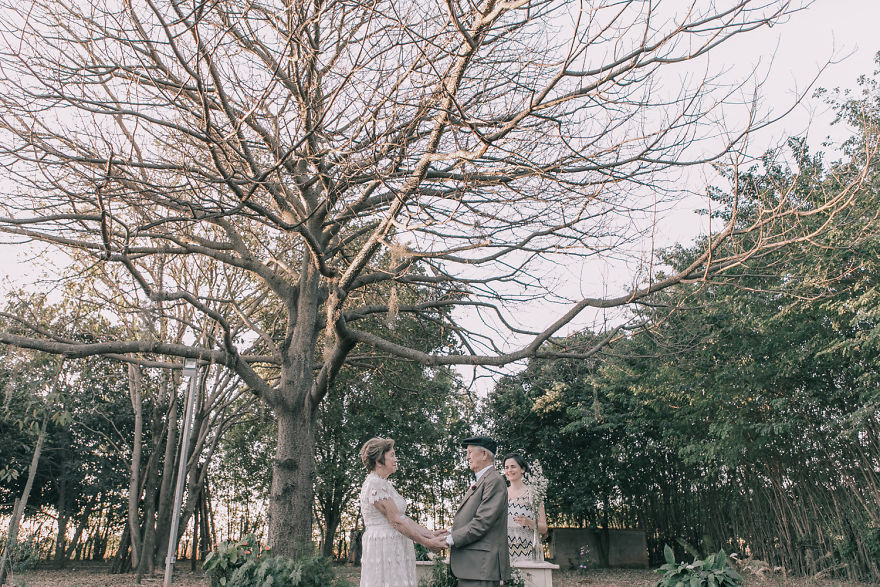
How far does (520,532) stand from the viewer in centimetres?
575

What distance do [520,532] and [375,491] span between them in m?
2.66

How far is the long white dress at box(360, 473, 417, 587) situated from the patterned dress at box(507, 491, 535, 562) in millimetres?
2011

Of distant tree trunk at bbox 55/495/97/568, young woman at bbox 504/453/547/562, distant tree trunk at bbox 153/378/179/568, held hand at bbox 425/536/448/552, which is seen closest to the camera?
held hand at bbox 425/536/448/552

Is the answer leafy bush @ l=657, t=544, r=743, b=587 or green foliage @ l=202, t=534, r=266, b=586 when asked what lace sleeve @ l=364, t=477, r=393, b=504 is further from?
green foliage @ l=202, t=534, r=266, b=586

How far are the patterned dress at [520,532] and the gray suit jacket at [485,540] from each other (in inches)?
81.9

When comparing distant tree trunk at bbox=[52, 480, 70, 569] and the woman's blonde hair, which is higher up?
the woman's blonde hair

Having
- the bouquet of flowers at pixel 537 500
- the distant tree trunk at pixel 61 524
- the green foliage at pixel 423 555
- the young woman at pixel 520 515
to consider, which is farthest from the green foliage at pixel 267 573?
the distant tree trunk at pixel 61 524

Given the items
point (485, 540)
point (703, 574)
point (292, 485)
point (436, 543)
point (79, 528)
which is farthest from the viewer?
point (79, 528)

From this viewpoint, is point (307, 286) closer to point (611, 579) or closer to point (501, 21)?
point (501, 21)

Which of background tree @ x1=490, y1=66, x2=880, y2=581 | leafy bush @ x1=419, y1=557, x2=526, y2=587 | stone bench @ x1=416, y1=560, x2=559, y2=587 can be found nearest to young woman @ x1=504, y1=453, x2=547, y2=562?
stone bench @ x1=416, y1=560, x2=559, y2=587

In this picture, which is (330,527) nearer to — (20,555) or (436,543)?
(20,555)

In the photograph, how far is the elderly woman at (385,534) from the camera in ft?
11.9

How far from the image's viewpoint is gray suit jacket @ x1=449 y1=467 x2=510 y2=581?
343 cm

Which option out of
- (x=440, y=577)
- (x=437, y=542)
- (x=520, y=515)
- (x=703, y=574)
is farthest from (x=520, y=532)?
(x=437, y=542)
